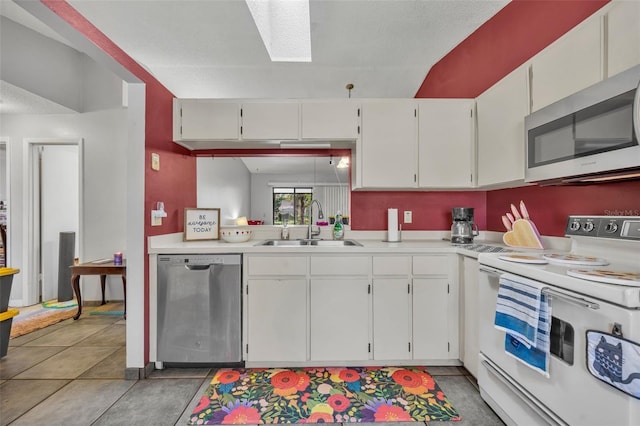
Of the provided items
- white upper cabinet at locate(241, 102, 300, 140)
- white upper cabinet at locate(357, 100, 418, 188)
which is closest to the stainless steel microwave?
white upper cabinet at locate(357, 100, 418, 188)

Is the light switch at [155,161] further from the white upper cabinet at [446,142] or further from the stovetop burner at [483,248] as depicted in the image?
the stovetop burner at [483,248]

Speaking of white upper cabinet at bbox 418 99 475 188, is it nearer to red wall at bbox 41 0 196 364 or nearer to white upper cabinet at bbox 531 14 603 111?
white upper cabinet at bbox 531 14 603 111

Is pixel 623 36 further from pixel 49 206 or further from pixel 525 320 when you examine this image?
pixel 49 206

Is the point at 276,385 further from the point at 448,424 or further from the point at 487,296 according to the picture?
the point at 487,296

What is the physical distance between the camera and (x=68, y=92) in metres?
3.33

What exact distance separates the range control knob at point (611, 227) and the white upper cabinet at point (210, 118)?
2.45 metres

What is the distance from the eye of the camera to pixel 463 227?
2.35m

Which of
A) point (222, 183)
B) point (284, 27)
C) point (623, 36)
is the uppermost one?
point (284, 27)

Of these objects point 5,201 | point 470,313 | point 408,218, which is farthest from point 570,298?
point 5,201

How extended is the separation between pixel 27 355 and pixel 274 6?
3.56 meters

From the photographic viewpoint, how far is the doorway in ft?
11.6

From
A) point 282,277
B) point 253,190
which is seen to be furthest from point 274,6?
point 282,277

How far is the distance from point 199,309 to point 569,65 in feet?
8.89

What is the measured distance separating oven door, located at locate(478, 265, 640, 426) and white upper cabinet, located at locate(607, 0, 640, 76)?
3.35 feet
